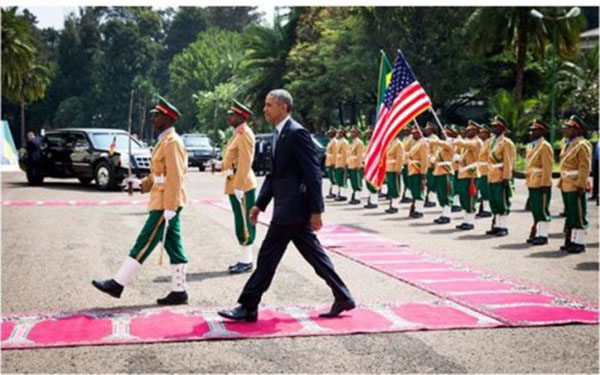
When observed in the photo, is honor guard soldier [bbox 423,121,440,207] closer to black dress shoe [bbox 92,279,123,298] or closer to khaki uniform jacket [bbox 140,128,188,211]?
khaki uniform jacket [bbox 140,128,188,211]

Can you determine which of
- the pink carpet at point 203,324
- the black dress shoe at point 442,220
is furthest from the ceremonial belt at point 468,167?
the pink carpet at point 203,324

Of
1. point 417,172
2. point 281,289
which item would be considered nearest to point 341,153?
point 417,172

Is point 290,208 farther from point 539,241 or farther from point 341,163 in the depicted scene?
point 341,163

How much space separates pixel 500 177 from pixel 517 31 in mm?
26008

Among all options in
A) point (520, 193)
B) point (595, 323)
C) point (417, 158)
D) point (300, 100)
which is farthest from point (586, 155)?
point (300, 100)

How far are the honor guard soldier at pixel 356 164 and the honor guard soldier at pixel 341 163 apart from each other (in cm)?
46

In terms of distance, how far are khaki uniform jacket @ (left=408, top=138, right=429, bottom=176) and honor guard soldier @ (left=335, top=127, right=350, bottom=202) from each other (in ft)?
13.8

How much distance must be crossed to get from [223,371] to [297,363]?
0.53 metres

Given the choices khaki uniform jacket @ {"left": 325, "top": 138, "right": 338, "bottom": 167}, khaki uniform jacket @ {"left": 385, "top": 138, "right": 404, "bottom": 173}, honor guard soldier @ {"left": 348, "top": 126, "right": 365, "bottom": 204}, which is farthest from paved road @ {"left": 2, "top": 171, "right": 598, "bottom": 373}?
khaki uniform jacket @ {"left": 325, "top": 138, "right": 338, "bottom": 167}

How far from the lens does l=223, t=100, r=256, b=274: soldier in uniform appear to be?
30.8ft

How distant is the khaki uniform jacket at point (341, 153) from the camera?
70.9 ft

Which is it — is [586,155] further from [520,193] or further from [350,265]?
[520,193]

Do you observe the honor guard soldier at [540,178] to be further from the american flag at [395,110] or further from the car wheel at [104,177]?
the car wheel at [104,177]

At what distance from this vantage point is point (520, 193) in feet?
78.5
